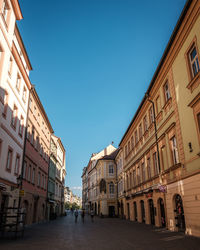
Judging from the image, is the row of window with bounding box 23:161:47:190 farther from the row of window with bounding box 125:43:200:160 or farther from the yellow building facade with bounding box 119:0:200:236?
the row of window with bounding box 125:43:200:160

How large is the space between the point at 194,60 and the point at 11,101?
1400cm

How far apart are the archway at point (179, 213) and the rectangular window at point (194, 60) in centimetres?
821

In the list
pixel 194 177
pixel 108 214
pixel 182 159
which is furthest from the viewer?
pixel 108 214

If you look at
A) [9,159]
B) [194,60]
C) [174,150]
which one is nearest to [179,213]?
[174,150]

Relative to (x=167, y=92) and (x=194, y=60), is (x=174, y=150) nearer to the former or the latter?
(x=167, y=92)

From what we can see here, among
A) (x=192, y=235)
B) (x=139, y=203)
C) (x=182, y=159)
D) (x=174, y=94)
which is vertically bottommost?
→ (x=192, y=235)

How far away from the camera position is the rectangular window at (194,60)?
13091 mm

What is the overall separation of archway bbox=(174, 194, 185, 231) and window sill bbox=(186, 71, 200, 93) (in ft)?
23.9

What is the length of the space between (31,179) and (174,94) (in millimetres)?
19040

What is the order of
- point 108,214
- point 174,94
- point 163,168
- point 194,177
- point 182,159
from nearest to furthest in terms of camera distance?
1. point 194,177
2. point 182,159
3. point 174,94
4. point 163,168
5. point 108,214

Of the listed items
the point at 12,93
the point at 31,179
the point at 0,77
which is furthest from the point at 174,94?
the point at 31,179

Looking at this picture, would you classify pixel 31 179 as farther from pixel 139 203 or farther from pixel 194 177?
pixel 194 177

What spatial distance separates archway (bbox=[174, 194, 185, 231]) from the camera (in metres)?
15.3

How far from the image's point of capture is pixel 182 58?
14.7 meters
